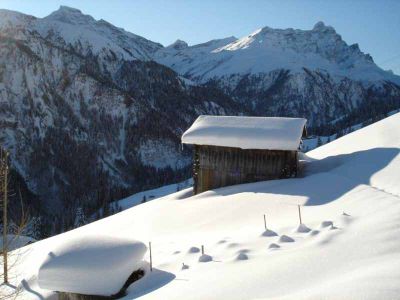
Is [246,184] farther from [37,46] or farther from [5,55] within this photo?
[37,46]

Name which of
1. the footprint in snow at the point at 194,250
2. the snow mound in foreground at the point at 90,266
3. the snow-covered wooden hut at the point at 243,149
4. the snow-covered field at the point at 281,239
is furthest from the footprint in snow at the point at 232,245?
the snow-covered wooden hut at the point at 243,149

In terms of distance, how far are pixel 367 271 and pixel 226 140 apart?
16.8m

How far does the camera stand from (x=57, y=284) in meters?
10.8

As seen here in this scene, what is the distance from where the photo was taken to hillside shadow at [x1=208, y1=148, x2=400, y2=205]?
1643cm

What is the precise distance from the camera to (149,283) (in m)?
10.1

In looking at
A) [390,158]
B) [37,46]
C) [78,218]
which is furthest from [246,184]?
[37,46]

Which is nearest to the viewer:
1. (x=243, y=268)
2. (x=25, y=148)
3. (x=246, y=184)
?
(x=243, y=268)

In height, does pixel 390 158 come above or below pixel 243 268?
above

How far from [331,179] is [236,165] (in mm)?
6392

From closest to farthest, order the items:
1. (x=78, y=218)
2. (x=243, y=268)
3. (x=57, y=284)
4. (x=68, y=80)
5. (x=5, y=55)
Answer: (x=243, y=268), (x=57, y=284), (x=78, y=218), (x=5, y=55), (x=68, y=80)

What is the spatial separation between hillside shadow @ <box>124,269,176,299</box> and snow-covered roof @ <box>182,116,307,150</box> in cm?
1285

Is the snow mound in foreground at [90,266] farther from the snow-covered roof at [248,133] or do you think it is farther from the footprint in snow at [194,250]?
the snow-covered roof at [248,133]

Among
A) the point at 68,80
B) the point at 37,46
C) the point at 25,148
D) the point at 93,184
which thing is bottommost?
the point at 93,184

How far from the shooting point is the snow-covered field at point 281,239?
698 cm
